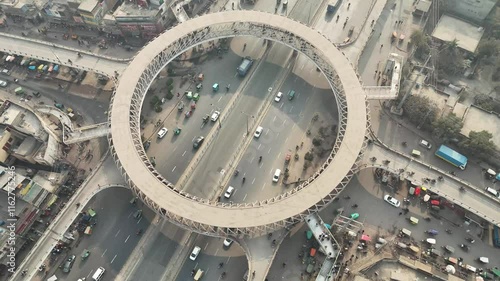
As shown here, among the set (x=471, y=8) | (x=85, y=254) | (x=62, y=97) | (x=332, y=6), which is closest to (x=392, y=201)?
(x=332, y=6)

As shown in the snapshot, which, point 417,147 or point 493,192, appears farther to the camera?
→ point 417,147

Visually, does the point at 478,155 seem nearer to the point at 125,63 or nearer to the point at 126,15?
the point at 125,63

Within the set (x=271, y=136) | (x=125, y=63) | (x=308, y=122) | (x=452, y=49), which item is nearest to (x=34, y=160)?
(x=125, y=63)

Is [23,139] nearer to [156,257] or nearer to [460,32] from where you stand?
[156,257]

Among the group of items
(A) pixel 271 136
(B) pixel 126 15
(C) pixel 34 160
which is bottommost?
(C) pixel 34 160

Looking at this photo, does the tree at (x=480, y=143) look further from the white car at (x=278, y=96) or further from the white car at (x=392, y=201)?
the white car at (x=278, y=96)

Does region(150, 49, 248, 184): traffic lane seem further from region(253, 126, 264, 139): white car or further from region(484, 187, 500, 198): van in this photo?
region(484, 187, 500, 198): van

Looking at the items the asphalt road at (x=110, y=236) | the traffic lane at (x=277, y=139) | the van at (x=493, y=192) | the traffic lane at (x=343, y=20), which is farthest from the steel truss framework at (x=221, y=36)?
the van at (x=493, y=192)
